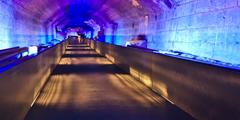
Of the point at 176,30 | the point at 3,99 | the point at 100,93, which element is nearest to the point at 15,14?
the point at 176,30

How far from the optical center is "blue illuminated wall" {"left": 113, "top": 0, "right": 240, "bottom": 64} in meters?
13.6

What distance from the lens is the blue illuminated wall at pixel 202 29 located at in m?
13.6

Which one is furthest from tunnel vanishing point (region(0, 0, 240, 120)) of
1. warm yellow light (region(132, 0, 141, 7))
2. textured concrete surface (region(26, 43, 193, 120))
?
warm yellow light (region(132, 0, 141, 7))

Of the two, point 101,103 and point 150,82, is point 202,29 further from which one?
point 101,103

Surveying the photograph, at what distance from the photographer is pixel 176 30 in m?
21.4

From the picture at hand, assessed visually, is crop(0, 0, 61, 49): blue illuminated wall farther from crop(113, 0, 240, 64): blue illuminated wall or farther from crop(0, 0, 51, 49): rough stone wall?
crop(113, 0, 240, 64): blue illuminated wall

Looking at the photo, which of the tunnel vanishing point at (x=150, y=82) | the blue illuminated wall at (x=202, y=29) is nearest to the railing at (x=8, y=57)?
the tunnel vanishing point at (x=150, y=82)

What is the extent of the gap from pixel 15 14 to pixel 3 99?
60.6 ft

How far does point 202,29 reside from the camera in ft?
55.6

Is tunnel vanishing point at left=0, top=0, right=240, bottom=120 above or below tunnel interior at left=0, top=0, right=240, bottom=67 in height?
below

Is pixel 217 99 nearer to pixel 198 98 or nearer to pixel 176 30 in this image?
pixel 198 98

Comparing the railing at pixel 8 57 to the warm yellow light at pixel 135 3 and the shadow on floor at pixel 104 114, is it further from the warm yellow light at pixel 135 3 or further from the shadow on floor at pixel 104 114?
the warm yellow light at pixel 135 3

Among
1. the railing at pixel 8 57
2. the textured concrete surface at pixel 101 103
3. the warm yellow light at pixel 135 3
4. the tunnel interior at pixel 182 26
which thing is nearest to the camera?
the railing at pixel 8 57

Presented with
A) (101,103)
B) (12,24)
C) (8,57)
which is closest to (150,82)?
(101,103)
